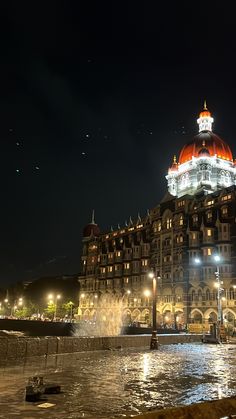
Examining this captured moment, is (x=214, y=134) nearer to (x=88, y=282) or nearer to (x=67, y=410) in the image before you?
(x=88, y=282)

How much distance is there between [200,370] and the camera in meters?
17.0

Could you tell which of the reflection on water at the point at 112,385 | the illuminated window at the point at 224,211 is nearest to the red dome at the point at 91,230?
the illuminated window at the point at 224,211

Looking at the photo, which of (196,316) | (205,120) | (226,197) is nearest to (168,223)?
(226,197)

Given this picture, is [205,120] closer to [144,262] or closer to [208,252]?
[144,262]

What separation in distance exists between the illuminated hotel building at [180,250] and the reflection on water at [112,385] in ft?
189

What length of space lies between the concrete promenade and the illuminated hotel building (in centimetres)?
4524

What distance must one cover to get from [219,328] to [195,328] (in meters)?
19.1

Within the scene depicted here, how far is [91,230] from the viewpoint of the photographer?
13338 cm

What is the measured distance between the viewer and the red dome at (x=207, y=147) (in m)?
104

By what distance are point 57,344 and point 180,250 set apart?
66.3 metres

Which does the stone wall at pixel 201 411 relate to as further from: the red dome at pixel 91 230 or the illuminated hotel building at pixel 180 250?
the red dome at pixel 91 230

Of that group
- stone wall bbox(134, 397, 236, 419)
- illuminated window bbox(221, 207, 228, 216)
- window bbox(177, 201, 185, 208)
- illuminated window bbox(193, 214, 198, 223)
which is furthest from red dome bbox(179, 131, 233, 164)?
stone wall bbox(134, 397, 236, 419)

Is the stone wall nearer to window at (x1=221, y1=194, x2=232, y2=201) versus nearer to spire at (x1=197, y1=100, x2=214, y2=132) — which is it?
window at (x1=221, y1=194, x2=232, y2=201)

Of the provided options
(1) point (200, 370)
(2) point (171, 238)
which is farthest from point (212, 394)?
(2) point (171, 238)
